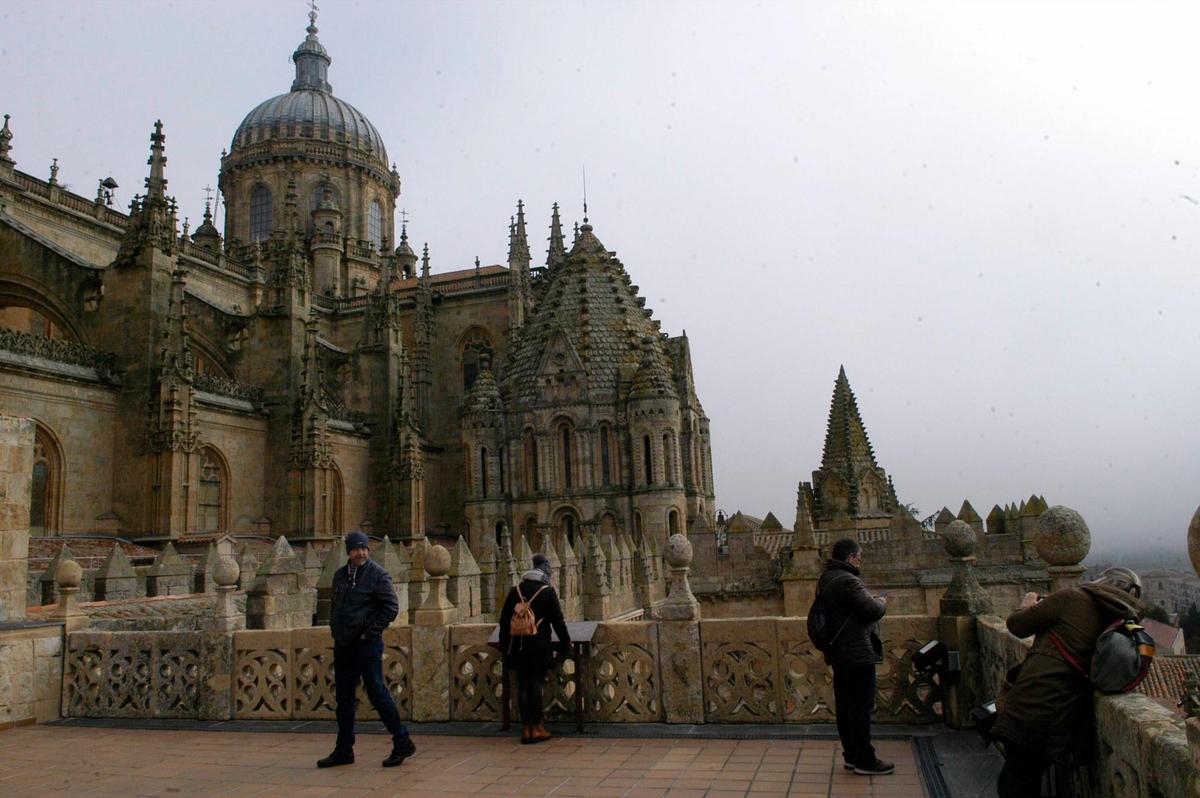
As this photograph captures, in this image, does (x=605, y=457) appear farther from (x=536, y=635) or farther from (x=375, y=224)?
(x=375, y=224)

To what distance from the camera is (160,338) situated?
78.2 ft

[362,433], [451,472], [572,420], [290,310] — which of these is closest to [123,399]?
[290,310]

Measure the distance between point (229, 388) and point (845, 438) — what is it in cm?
2133

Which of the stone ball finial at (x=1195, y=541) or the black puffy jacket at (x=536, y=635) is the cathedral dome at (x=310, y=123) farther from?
the stone ball finial at (x=1195, y=541)

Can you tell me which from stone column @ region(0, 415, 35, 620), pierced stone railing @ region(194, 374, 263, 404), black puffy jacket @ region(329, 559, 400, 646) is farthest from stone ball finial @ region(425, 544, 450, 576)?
pierced stone railing @ region(194, 374, 263, 404)

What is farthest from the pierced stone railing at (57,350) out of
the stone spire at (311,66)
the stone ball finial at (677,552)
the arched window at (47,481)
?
the stone spire at (311,66)

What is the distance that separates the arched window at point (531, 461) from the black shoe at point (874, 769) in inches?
1109

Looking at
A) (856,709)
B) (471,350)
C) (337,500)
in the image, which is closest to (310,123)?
(471,350)

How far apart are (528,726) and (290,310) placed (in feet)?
87.4

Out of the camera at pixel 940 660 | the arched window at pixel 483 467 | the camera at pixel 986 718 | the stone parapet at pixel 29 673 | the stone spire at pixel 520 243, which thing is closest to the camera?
the camera at pixel 986 718

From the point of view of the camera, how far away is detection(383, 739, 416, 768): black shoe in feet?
22.7

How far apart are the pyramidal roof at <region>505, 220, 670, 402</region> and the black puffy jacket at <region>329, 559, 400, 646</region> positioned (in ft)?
87.0

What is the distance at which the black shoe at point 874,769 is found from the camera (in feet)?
20.3

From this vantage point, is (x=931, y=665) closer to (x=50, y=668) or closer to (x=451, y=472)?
(x=50, y=668)
